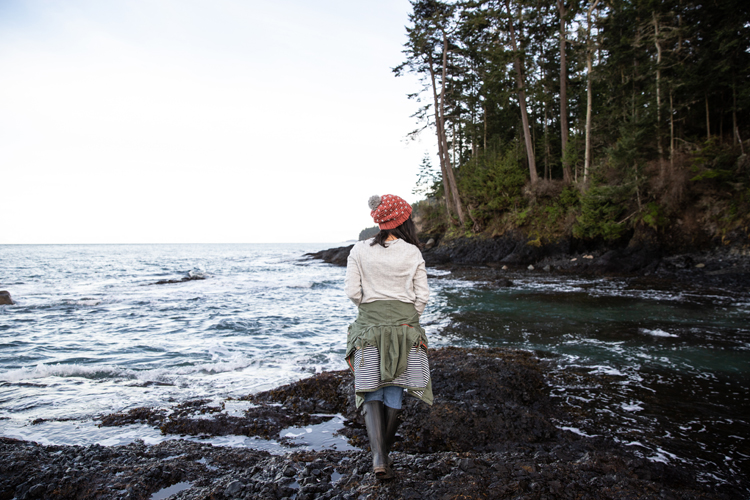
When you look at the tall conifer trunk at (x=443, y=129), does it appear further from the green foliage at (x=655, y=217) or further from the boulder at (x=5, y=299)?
the boulder at (x=5, y=299)

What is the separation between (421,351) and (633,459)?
191 centimetres

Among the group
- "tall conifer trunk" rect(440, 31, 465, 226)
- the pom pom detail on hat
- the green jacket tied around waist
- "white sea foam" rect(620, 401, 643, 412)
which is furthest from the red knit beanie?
"tall conifer trunk" rect(440, 31, 465, 226)

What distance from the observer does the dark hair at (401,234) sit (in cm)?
272

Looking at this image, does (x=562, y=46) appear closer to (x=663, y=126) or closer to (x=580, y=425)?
(x=663, y=126)

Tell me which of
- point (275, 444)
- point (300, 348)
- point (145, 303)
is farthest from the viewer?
point (145, 303)

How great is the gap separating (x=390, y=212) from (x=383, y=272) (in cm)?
45

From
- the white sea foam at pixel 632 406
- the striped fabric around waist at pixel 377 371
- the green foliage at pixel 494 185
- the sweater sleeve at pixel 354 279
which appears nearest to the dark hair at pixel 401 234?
the sweater sleeve at pixel 354 279

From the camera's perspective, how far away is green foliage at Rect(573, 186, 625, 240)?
1767cm

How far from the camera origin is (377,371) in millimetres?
2553

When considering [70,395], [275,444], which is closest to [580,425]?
[275,444]

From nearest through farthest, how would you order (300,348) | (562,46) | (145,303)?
(300,348) → (145,303) → (562,46)

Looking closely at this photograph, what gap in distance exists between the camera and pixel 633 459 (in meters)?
2.93

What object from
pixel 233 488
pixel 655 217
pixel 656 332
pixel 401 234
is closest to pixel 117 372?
pixel 233 488

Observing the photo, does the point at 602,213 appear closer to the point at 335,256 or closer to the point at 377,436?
the point at 377,436
